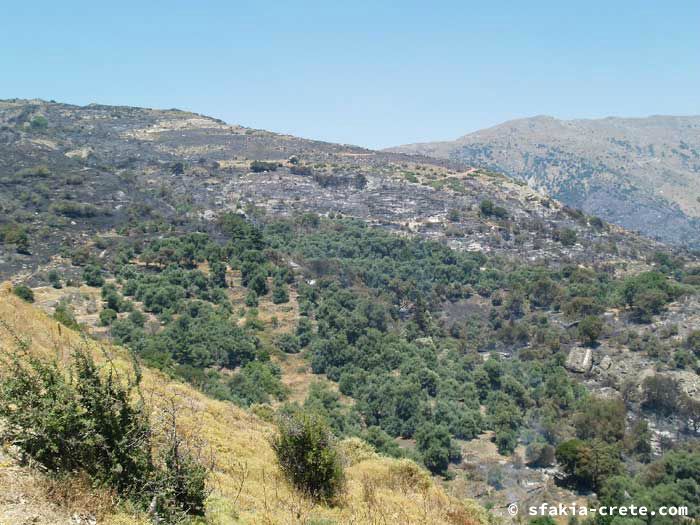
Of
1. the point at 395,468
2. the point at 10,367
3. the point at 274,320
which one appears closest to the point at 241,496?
the point at 10,367

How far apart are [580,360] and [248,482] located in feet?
141

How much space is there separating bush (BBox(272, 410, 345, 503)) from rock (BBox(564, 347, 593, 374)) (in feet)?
133

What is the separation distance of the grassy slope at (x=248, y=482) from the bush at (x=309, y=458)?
10.7 inches

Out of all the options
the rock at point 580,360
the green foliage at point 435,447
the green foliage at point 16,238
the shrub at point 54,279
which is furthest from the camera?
the green foliage at point 16,238

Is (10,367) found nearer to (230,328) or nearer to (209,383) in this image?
(209,383)

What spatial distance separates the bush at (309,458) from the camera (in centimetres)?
948

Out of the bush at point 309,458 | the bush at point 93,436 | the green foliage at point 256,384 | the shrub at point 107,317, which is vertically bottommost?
→ the green foliage at point 256,384

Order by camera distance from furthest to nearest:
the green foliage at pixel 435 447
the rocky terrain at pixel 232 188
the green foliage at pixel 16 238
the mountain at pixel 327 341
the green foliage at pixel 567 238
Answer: the green foliage at pixel 567 238
the rocky terrain at pixel 232 188
the green foliage at pixel 16 238
the green foliage at pixel 435 447
the mountain at pixel 327 341

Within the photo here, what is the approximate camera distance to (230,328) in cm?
4031

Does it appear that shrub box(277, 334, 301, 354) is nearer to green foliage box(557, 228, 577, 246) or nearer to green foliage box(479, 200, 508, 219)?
green foliage box(557, 228, 577, 246)

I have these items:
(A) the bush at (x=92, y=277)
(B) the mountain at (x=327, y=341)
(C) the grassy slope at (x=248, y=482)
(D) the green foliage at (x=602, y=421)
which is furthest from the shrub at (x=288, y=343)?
(C) the grassy slope at (x=248, y=482)

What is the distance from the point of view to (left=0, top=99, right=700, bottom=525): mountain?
24.0 ft

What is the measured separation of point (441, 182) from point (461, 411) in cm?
6229

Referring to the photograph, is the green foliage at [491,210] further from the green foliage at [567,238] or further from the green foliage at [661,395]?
the green foliage at [661,395]
